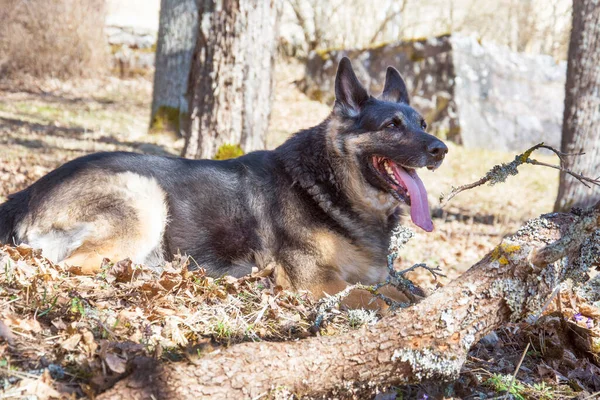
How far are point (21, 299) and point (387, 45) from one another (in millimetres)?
14293

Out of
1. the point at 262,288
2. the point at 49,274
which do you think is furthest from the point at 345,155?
the point at 49,274

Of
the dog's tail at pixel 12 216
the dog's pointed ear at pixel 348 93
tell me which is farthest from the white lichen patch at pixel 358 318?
the dog's tail at pixel 12 216

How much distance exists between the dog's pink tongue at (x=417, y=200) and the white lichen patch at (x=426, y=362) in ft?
5.78

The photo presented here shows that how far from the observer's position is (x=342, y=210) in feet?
15.6

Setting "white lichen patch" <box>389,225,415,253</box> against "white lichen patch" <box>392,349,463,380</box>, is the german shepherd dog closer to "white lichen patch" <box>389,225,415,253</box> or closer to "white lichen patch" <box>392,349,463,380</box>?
"white lichen patch" <box>389,225,415,253</box>

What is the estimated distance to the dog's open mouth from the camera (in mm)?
4508

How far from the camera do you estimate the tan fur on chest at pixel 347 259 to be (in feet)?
14.9

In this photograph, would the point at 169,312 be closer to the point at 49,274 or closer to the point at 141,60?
the point at 49,274

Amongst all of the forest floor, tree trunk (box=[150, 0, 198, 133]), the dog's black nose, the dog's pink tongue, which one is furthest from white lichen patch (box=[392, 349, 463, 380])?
tree trunk (box=[150, 0, 198, 133])

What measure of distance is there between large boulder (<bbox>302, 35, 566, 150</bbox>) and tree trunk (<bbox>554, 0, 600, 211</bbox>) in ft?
19.9

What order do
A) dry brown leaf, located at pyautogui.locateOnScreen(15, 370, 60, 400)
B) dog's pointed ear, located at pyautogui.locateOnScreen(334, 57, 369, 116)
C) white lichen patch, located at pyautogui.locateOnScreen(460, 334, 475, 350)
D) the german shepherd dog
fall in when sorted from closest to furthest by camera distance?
dry brown leaf, located at pyautogui.locateOnScreen(15, 370, 60, 400), white lichen patch, located at pyautogui.locateOnScreen(460, 334, 475, 350), the german shepherd dog, dog's pointed ear, located at pyautogui.locateOnScreen(334, 57, 369, 116)

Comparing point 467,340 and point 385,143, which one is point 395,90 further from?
point 467,340

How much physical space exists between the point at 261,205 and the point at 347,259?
2.77 feet

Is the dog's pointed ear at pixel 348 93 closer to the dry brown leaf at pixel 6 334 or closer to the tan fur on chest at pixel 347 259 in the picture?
the tan fur on chest at pixel 347 259
